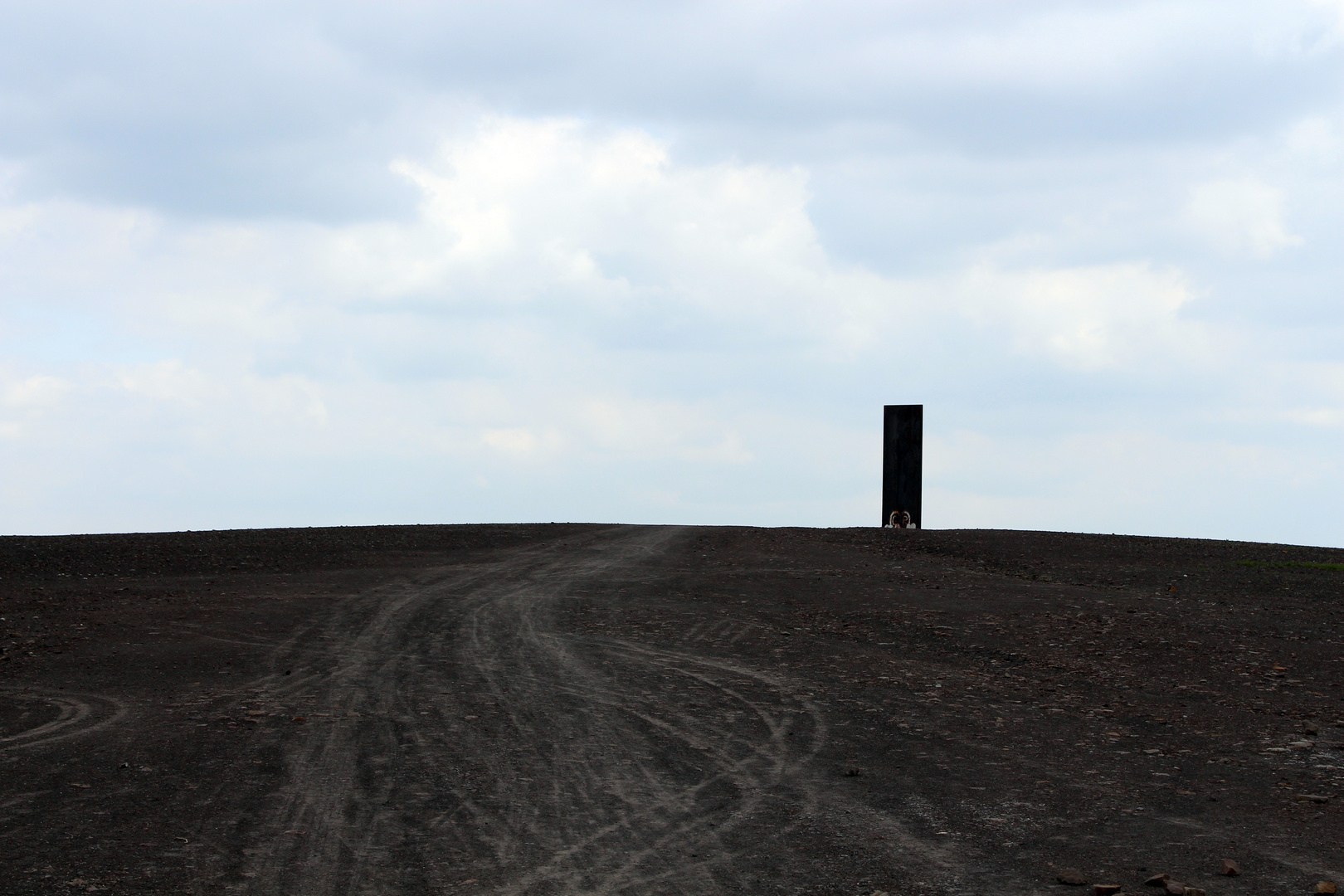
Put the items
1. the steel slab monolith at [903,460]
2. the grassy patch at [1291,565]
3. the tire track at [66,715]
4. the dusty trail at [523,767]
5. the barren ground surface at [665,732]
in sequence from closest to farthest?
the dusty trail at [523,767] → the barren ground surface at [665,732] → the tire track at [66,715] → the grassy patch at [1291,565] → the steel slab monolith at [903,460]

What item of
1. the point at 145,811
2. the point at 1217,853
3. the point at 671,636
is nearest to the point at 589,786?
the point at 145,811

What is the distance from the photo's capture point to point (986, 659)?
12664 mm

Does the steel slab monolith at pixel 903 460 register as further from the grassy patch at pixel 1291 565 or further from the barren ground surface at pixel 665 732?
the barren ground surface at pixel 665 732

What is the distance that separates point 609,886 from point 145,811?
11.4 ft

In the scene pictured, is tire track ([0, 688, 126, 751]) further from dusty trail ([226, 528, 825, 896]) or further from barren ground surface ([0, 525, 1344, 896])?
dusty trail ([226, 528, 825, 896])

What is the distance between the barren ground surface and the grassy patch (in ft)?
7.62

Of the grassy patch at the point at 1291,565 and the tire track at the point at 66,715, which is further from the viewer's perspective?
the grassy patch at the point at 1291,565

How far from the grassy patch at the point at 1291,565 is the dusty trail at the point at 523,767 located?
14.4 meters

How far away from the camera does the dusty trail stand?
6.22 m

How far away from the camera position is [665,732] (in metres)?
9.26

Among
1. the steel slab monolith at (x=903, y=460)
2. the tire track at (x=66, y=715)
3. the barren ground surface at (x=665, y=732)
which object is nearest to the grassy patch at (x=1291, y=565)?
the barren ground surface at (x=665, y=732)

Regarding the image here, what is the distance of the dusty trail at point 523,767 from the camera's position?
20.4 ft

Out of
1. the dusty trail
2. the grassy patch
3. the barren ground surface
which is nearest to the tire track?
the barren ground surface

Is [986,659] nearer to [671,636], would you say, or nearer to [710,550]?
[671,636]
